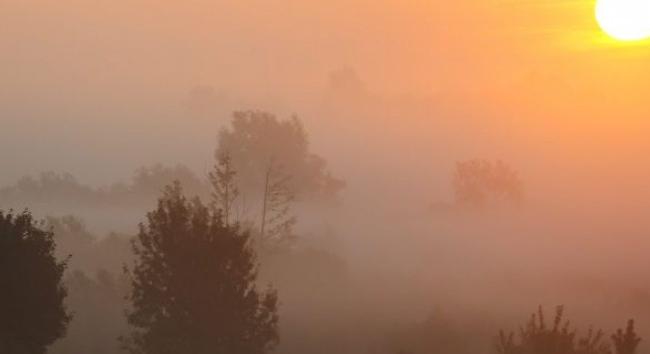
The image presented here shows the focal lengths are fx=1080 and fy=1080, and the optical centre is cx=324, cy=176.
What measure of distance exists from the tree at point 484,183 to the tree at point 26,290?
123099 millimetres

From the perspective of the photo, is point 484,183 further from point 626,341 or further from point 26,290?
point 626,341

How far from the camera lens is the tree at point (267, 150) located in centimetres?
14125

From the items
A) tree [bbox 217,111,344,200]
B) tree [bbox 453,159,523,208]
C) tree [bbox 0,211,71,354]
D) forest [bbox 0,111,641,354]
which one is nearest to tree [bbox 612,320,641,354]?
forest [bbox 0,111,641,354]

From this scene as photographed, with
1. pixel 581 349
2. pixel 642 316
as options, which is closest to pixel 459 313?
pixel 642 316

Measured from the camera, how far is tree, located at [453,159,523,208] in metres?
161

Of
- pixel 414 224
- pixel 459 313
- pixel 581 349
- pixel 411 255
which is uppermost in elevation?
pixel 414 224

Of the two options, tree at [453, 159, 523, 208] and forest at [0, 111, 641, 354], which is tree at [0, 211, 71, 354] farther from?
tree at [453, 159, 523, 208]

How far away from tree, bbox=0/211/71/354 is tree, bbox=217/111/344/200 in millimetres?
97660

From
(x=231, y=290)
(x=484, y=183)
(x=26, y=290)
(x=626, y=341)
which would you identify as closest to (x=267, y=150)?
(x=484, y=183)

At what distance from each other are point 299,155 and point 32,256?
4071 inches

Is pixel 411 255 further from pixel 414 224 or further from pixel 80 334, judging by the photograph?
pixel 80 334

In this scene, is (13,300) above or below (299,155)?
below

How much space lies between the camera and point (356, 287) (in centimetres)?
8981

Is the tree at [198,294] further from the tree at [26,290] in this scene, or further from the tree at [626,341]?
the tree at [626,341]
